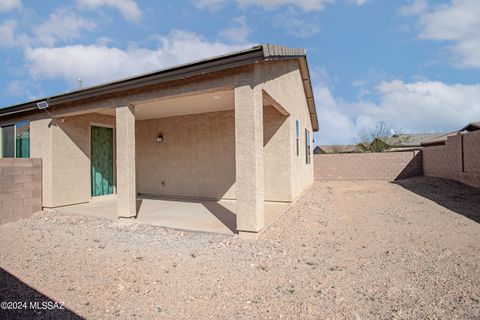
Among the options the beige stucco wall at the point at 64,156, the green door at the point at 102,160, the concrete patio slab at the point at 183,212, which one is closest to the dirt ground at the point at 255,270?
the concrete patio slab at the point at 183,212

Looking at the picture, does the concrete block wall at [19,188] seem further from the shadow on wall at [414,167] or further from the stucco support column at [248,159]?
the shadow on wall at [414,167]

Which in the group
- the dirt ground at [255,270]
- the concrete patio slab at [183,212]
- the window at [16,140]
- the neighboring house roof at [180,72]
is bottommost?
the dirt ground at [255,270]

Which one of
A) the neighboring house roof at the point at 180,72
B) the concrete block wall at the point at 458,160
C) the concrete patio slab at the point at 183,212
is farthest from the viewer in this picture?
the concrete block wall at the point at 458,160

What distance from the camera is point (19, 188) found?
7926 millimetres

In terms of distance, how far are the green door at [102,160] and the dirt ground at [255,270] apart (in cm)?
329

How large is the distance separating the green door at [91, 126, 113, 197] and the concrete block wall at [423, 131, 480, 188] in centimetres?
1400

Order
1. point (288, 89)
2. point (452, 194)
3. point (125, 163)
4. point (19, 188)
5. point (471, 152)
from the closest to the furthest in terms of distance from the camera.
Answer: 1. point (125, 163)
2. point (19, 188)
3. point (288, 89)
4. point (452, 194)
5. point (471, 152)

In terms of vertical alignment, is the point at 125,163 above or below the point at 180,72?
below

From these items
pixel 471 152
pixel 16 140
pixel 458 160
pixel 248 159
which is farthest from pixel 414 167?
pixel 16 140

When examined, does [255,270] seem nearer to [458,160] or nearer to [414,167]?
[458,160]

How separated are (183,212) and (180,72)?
389 centimetres

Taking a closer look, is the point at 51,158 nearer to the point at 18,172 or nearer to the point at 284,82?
the point at 18,172

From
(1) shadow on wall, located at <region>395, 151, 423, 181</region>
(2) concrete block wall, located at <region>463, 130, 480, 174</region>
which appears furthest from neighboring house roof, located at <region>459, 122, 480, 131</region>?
(2) concrete block wall, located at <region>463, 130, 480, 174</region>

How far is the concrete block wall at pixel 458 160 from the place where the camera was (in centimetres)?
1038
